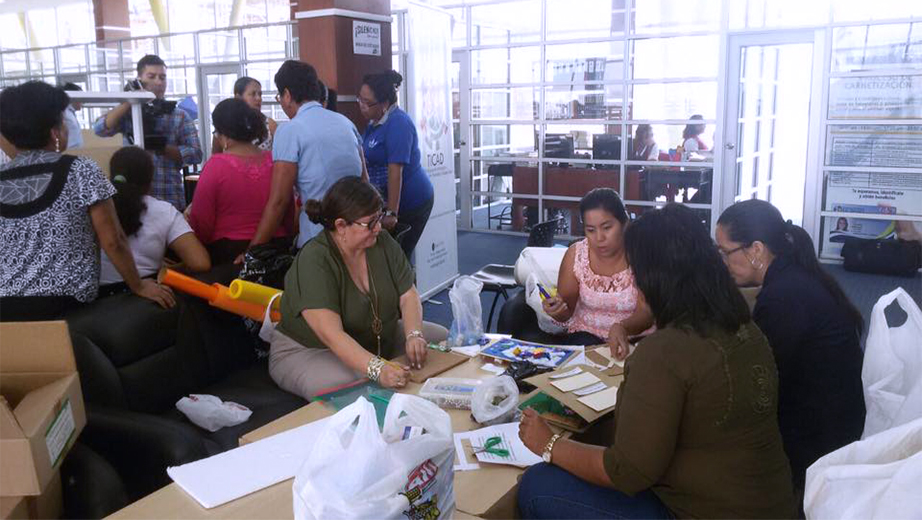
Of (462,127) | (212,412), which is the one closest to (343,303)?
(212,412)

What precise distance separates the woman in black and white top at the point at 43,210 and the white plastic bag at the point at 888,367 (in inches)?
94.5

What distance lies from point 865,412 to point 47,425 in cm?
224

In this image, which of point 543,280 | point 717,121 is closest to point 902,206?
point 717,121

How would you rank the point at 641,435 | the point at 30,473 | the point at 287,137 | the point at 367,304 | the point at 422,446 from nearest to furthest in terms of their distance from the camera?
the point at 422,446 → the point at 641,435 → the point at 30,473 → the point at 367,304 → the point at 287,137

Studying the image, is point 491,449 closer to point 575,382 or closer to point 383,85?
point 575,382

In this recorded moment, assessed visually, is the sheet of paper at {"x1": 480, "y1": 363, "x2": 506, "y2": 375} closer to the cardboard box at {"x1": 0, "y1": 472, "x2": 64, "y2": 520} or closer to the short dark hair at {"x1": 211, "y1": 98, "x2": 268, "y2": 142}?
the cardboard box at {"x1": 0, "y1": 472, "x2": 64, "y2": 520}

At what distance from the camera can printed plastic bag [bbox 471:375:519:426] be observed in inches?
77.7

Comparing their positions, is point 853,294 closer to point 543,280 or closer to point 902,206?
point 902,206

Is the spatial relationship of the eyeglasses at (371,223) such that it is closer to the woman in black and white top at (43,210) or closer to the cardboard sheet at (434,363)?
the cardboard sheet at (434,363)

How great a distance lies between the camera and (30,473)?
166 centimetres

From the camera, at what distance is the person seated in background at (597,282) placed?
3.04 metres

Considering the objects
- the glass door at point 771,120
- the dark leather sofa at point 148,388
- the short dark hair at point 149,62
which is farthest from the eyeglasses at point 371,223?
the glass door at point 771,120

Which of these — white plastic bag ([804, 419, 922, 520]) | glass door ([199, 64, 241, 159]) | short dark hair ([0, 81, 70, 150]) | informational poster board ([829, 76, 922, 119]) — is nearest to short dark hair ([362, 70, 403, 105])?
short dark hair ([0, 81, 70, 150])

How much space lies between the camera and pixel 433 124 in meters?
5.59
